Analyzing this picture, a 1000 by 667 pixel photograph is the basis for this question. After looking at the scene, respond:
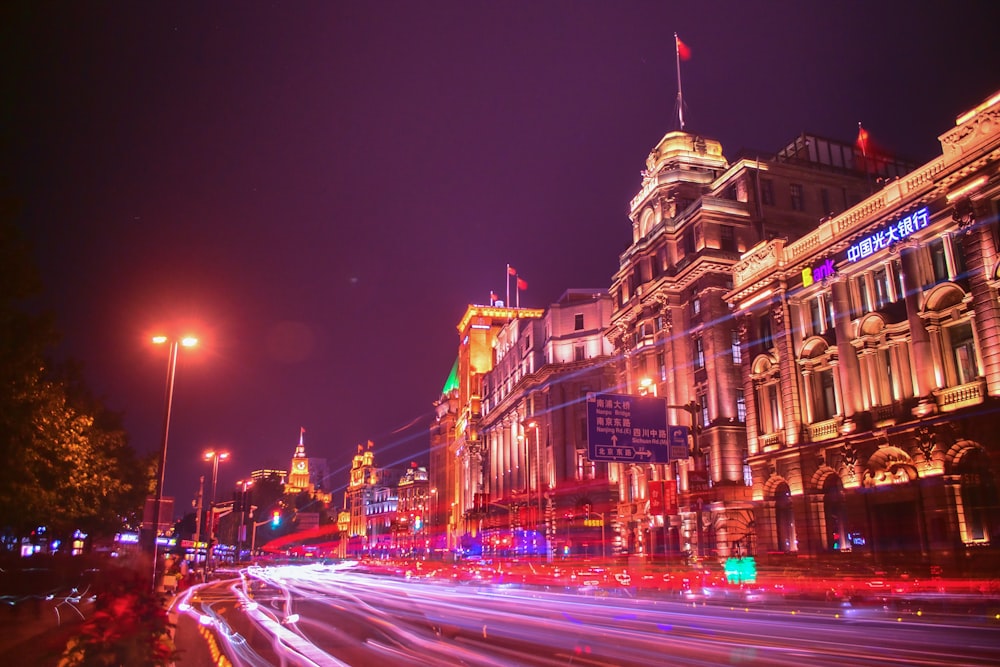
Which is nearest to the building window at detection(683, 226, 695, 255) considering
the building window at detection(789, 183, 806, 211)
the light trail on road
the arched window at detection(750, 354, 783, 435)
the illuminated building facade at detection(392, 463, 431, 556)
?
the building window at detection(789, 183, 806, 211)

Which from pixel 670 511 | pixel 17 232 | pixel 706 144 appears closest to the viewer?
pixel 17 232

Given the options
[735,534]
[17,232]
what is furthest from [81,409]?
[735,534]

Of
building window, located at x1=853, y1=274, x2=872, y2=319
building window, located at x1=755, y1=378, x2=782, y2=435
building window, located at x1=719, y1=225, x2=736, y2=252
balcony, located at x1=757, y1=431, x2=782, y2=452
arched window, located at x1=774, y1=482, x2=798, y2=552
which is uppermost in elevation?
building window, located at x1=719, y1=225, x2=736, y2=252

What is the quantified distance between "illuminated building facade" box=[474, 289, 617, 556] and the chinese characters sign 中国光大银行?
115 ft

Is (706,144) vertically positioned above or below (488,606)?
above

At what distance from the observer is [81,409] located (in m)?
41.5

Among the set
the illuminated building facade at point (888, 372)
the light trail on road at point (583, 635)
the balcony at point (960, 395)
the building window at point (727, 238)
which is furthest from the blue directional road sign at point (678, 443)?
the building window at point (727, 238)

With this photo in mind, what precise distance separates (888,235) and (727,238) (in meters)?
18.3

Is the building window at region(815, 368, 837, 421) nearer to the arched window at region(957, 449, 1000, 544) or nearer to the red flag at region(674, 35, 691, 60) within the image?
the arched window at region(957, 449, 1000, 544)

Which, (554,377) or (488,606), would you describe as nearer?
(488,606)

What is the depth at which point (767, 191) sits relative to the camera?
55938 mm

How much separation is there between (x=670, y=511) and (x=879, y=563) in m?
15.1

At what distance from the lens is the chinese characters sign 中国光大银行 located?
105ft

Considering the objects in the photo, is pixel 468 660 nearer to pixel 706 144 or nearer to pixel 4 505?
pixel 4 505
